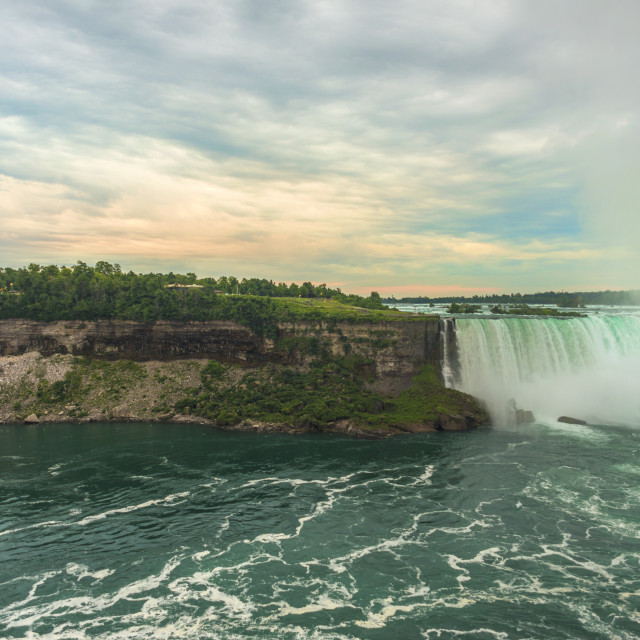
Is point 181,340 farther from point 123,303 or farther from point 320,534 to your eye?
point 320,534

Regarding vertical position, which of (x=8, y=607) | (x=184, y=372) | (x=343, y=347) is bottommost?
(x=8, y=607)

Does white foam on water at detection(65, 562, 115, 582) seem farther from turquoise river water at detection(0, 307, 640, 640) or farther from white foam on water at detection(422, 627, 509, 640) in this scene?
white foam on water at detection(422, 627, 509, 640)

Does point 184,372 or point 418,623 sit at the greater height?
point 184,372

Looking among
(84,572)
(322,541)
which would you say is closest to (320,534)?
(322,541)

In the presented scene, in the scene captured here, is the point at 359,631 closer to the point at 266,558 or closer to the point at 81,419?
the point at 266,558

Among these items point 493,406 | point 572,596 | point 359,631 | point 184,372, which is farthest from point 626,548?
point 184,372

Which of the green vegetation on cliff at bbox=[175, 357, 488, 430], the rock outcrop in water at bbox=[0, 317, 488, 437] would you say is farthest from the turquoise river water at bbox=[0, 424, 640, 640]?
the rock outcrop in water at bbox=[0, 317, 488, 437]

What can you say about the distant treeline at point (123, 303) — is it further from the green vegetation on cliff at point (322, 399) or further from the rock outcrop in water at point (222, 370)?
the green vegetation on cliff at point (322, 399)
